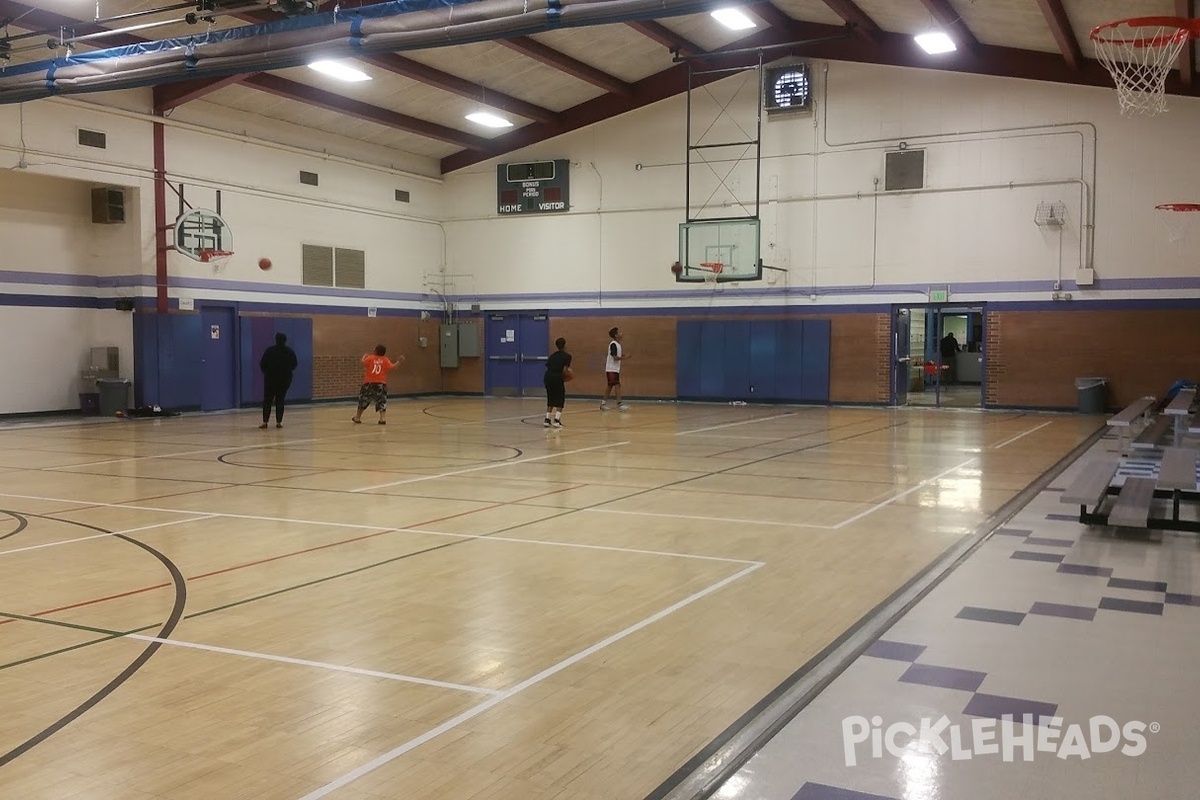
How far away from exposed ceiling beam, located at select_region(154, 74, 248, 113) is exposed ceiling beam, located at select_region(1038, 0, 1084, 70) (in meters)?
14.8

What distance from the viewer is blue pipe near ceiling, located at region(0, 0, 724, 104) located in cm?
1138

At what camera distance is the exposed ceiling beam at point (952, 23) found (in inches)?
707

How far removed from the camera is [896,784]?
3350 mm

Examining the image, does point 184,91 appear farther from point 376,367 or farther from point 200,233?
point 376,367

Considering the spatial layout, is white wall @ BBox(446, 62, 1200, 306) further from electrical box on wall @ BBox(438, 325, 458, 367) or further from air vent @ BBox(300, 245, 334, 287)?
air vent @ BBox(300, 245, 334, 287)

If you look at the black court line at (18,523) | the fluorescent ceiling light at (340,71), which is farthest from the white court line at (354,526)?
the fluorescent ceiling light at (340,71)

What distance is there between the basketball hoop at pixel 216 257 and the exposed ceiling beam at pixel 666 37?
32.0 feet

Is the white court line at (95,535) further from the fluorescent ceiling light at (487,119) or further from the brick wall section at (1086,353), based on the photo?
the brick wall section at (1086,353)

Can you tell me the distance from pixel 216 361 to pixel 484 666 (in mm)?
19115

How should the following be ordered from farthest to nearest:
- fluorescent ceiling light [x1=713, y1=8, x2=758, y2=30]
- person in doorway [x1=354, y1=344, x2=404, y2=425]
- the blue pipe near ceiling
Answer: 1. fluorescent ceiling light [x1=713, y1=8, x2=758, y2=30]
2. person in doorway [x1=354, y1=344, x2=404, y2=425]
3. the blue pipe near ceiling

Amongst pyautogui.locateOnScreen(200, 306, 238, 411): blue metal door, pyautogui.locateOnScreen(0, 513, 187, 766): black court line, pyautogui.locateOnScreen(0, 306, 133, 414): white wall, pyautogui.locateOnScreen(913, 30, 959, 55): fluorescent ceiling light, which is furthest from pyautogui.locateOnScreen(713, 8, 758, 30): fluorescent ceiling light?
pyautogui.locateOnScreen(0, 513, 187, 766): black court line

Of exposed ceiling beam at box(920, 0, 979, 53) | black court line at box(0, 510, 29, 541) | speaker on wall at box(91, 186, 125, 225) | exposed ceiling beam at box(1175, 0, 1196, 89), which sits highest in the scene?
exposed ceiling beam at box(920, 0, 979, 53)

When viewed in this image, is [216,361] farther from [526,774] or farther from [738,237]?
[526,774]

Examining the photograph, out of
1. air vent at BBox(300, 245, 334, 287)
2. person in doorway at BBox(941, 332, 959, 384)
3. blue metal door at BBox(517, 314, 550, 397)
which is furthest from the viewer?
person in doorway at BBox(941, 332, 959, 384)
